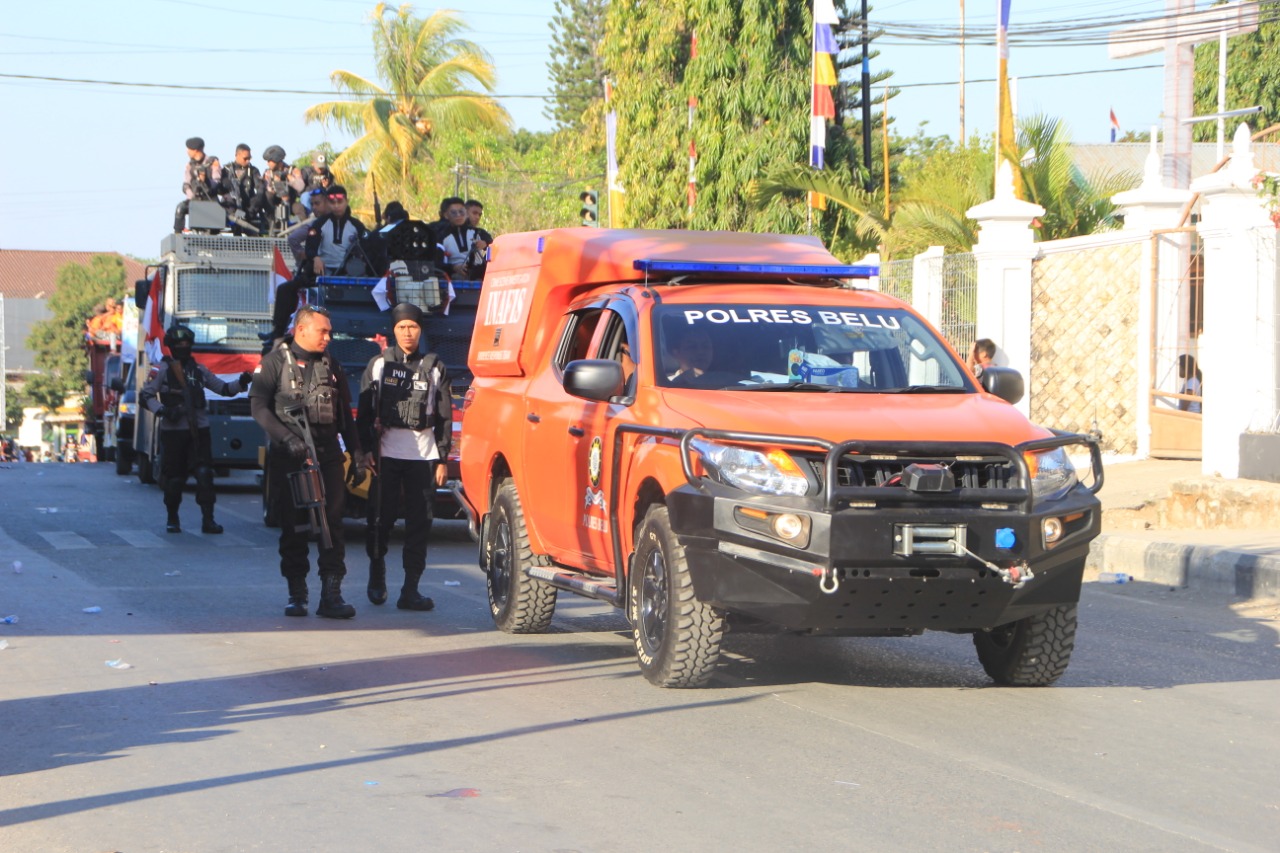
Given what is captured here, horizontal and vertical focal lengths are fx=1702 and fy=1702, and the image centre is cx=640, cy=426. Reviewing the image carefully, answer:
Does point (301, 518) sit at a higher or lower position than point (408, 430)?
lower

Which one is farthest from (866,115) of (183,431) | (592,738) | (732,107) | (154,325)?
(592,738)

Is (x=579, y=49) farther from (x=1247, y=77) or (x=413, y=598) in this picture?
(x=413, y=598)

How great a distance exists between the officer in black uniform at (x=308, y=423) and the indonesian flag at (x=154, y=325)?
12.2 meters

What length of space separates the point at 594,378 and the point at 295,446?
2.82 metres

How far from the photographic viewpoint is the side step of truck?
27.2 feet

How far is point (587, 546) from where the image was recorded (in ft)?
28.5

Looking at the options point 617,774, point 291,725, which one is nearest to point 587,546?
point 291,725

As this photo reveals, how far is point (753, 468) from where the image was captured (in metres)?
7.12

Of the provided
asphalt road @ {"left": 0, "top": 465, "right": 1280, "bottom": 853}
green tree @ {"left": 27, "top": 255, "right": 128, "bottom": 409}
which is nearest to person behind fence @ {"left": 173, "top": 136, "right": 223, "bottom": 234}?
asphalt road @ {"left": 0, "top": 465, "right": 1280, "bottom": 853}

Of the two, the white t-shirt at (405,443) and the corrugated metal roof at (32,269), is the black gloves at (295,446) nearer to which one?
the white t-shirt at (405,443)

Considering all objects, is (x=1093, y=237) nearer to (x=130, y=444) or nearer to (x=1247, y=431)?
(x=1247, y=431)

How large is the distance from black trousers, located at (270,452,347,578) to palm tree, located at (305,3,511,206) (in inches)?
1612

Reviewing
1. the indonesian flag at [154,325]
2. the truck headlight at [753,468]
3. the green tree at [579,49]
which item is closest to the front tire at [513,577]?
the truck headlight at [753,468]

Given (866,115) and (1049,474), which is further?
(866,115)
